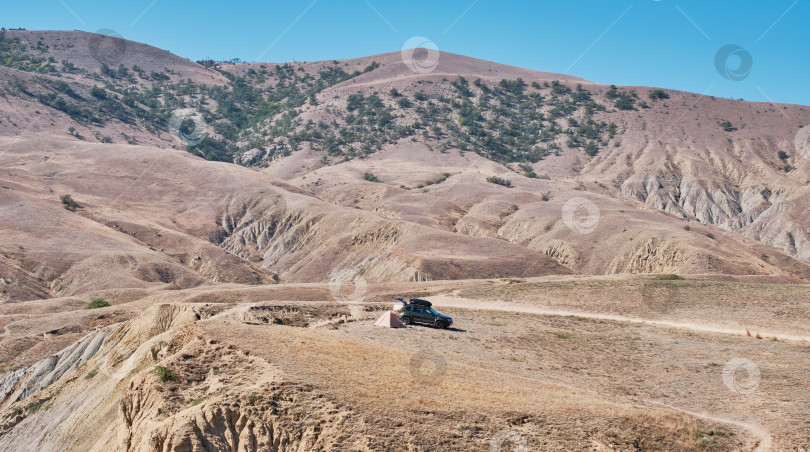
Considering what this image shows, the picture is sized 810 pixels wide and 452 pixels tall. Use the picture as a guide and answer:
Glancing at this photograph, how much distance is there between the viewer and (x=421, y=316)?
2922 cm

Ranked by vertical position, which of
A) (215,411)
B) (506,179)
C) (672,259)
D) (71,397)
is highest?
(506,179)

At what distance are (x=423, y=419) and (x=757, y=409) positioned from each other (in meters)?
11.5

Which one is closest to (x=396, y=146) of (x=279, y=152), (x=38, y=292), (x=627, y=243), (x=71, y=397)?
(x=279, y=152)

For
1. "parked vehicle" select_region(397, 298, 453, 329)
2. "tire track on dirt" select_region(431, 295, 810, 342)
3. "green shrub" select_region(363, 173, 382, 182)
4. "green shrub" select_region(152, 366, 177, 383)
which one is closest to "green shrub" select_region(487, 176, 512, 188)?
"green shrub" select_region(363, 173, 382, 182)

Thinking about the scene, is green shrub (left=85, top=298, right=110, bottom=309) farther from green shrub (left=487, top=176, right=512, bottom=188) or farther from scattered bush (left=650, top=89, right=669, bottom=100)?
scattered bush (left=650, top=89, right=669, bottom=100)

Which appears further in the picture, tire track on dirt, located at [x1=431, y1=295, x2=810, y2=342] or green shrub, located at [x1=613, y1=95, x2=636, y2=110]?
green shrub, located at [x1=613, y1=95, x2=636, y2=110]

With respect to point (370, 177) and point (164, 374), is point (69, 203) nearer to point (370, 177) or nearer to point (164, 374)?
point (370, 177)

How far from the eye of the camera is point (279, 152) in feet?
486

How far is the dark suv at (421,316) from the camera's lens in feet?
95.8

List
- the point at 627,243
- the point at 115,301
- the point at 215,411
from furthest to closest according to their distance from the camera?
the point at 627,243 → the point at 115,301 → the point at 215,411

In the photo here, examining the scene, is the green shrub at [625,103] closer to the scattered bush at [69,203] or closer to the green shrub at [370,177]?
the green shrub at [370,177]

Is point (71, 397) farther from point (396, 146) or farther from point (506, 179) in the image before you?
point (396, 146)

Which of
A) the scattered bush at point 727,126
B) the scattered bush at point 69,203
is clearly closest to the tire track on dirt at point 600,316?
the scattered bush at point 69,203

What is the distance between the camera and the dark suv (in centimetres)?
2920
